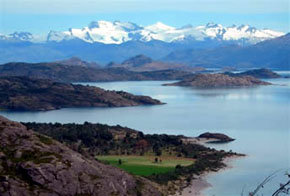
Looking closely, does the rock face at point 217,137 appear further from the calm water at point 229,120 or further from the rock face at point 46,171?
the rock face at point 46,171

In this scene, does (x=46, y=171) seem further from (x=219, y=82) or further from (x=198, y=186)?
(x=219, y=82)

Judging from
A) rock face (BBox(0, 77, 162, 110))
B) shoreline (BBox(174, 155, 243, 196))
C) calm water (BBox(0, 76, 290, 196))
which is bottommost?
shoreline (BBox(174, 155, 243, 196))

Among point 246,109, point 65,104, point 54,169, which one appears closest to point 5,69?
point 65,104

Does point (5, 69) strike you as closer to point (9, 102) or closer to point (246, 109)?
point (9, 102)

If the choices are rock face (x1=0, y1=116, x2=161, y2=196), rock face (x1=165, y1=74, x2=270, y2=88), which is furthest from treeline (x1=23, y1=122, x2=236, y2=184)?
rock face (x1=165, y1=74, x2=270, y2=88)

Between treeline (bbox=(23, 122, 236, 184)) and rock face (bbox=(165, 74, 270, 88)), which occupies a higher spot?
rock face (bbox=(165, 74, 270, 88))

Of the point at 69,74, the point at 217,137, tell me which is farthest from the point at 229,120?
the point at 69,74

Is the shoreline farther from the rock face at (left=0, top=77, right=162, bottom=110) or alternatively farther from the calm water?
the rock face at (left=0, top=77, right=162, bottom=110)
